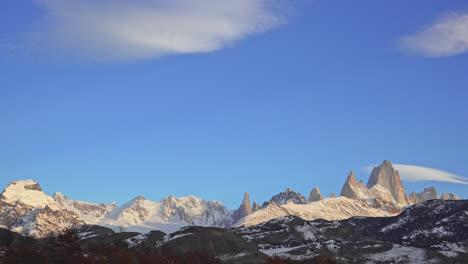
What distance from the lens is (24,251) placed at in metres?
175

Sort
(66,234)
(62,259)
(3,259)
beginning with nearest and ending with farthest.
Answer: (3,259) → (62,259) → (66,234)

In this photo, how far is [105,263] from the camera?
193 metres

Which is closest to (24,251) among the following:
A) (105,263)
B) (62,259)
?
(62,259)

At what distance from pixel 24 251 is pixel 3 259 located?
46.5 feet

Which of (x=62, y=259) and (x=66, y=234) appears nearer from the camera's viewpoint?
(x=62, y=259)

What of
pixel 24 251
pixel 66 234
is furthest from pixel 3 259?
pixel 66 234

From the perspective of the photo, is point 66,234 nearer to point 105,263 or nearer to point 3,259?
point 105,263

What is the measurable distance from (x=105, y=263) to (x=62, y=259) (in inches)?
906

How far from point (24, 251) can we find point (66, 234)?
16815 mm

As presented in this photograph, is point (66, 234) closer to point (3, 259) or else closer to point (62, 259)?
point (62, 259)

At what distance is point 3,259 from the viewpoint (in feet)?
528

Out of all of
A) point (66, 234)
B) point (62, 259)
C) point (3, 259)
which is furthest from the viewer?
point (66, 234)

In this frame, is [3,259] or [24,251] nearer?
[3,259]

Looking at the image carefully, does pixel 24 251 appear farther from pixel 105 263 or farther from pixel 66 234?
pixel 105 263
